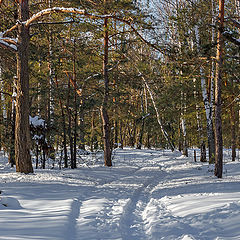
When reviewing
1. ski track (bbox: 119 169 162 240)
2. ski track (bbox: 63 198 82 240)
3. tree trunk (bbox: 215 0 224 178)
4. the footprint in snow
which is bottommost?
ski track (bbox: 119 169 162 240)

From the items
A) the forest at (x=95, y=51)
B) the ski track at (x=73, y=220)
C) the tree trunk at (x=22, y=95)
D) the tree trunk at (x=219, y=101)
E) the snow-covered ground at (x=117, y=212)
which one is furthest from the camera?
the tree trunk at (x=22, y=95)

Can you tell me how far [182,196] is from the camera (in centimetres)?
762

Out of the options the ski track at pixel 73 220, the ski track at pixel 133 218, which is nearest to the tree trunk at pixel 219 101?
the ski track at pixel 133 218

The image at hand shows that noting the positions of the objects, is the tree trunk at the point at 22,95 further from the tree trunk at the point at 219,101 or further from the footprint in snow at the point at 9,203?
the tree trunk at the point at 219,101

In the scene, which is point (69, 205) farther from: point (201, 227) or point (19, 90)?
point (19, 90)

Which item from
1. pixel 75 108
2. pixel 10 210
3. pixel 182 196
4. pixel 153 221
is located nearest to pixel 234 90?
pixel 75 108

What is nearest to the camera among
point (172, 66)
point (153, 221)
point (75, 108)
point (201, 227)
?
point (201, 227)

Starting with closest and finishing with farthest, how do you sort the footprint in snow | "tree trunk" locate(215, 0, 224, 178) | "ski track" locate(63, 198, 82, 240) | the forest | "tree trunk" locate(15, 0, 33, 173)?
"ski track" locate(63, 198, 82, 240), the footprint in snow, the forest, "tree trunk" locate(215, 0, 224, 178), "tree trunk" locate(15, 0, 33, 173)

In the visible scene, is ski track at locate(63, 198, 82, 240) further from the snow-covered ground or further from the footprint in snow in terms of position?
the footprint in snow

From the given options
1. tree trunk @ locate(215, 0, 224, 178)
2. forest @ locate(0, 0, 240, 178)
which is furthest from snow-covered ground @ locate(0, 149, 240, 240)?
forest @ locate(0, 0, 240, 178)

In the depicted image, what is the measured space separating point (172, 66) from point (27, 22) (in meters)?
5.93

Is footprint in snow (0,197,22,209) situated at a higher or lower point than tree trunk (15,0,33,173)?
lower

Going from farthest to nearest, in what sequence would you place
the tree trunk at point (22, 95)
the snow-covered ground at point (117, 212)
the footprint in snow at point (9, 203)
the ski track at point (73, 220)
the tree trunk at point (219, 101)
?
the tree trunk at point (22, 95), the tree trunk at point (219, 101), the footprint in snow at point (9, 203), the snow-covered ground at point (117, 212), the ski track at point (73, 220)

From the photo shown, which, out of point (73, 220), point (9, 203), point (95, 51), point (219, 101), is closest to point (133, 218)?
point (73, 220)
